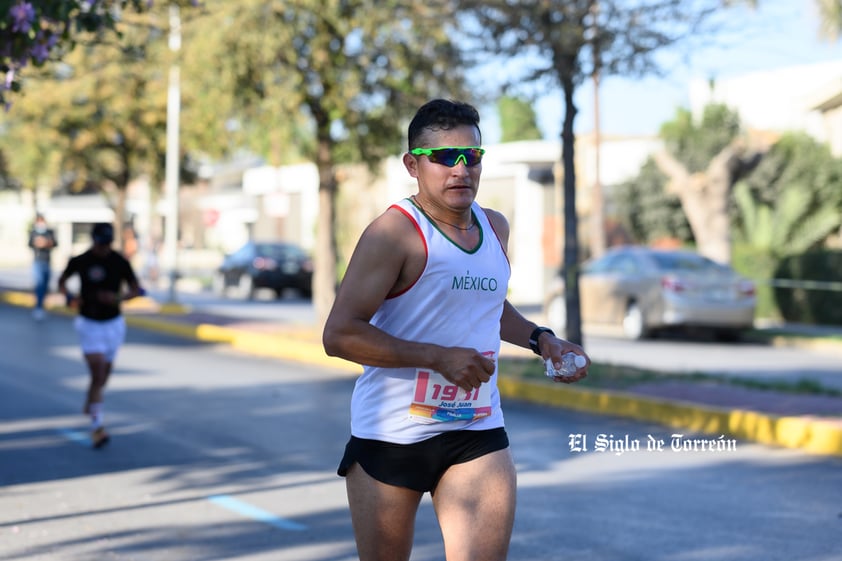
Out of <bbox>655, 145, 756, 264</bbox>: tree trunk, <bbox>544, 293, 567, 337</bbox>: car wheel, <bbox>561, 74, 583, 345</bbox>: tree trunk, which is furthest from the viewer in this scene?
<bbox>655, 145, 756, 264</bbox>: tree trunk

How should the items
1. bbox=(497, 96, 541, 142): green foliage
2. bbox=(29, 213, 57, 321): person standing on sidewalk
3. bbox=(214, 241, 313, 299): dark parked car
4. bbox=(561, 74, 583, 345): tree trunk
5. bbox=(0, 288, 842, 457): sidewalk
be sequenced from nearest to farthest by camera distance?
bbox=(0, 288, 842, 457): sidewalk, bbox=(561, 74, 583, 345): tree trunk, bbox=(29, 213, 57, 321): person standing on sidewalk, bbox=(214, 241, 313, 299): dark parked car, bbox=(497, 96, 541, 142): green foliage

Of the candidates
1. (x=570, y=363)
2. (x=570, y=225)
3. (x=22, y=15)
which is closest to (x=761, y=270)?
(x=570, y=225)

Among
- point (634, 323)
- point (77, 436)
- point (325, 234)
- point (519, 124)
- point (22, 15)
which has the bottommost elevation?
point (77, 436)

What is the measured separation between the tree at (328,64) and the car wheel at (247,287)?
14759 mm

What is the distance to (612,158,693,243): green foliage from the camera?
36125mm

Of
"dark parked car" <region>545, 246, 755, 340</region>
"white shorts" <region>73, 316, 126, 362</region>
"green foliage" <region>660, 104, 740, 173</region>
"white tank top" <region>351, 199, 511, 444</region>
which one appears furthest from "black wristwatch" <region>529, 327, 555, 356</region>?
"green foliage" <region>660, 104, 740, 173</region>

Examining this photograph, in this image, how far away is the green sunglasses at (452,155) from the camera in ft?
12.5

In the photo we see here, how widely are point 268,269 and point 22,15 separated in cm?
2558

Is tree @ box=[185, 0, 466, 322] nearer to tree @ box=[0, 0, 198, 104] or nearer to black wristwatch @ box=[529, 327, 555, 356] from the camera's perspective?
tree @ box=[0, 0, 198, 104]

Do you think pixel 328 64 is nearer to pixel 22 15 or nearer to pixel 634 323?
pixel 634 323

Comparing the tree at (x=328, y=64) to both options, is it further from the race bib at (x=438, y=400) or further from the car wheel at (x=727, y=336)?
the race bib at (x=438, y=400)

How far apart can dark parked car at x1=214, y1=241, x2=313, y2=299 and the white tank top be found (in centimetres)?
3065

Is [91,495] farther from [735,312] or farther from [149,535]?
[735,312]

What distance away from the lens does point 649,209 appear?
36406mm
